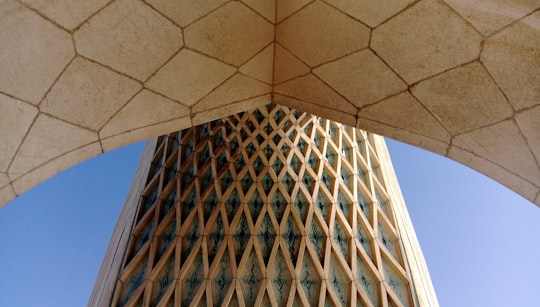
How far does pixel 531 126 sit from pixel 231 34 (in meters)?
2.74

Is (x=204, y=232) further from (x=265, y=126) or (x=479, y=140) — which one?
(x=479, y=140)

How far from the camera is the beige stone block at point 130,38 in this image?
3699mm

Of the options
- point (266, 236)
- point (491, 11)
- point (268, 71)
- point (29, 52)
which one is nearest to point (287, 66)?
point (268, 71)

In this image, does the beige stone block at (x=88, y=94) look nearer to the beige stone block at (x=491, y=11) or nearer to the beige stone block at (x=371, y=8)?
the beige stone block at (x=371, y=8)

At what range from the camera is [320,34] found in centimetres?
418

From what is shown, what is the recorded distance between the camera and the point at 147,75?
408 centimetres

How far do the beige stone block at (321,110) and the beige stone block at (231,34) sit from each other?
0.63 m

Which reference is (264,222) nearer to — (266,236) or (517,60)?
(266,236)

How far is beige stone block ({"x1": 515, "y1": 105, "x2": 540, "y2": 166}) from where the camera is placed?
3584 millimetres

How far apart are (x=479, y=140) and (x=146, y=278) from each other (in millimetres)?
8317

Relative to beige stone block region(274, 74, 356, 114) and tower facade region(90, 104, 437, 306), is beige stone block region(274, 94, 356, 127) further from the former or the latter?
tower facade region(90, 104, 437, 306)

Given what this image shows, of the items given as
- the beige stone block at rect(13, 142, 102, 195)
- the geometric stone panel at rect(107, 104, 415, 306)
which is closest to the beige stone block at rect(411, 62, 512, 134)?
the beige stone block at rect(13, 142, 102, 195)

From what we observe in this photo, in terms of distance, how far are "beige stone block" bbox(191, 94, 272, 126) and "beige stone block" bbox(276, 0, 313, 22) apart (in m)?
0.92

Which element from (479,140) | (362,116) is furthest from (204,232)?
(479,140)
